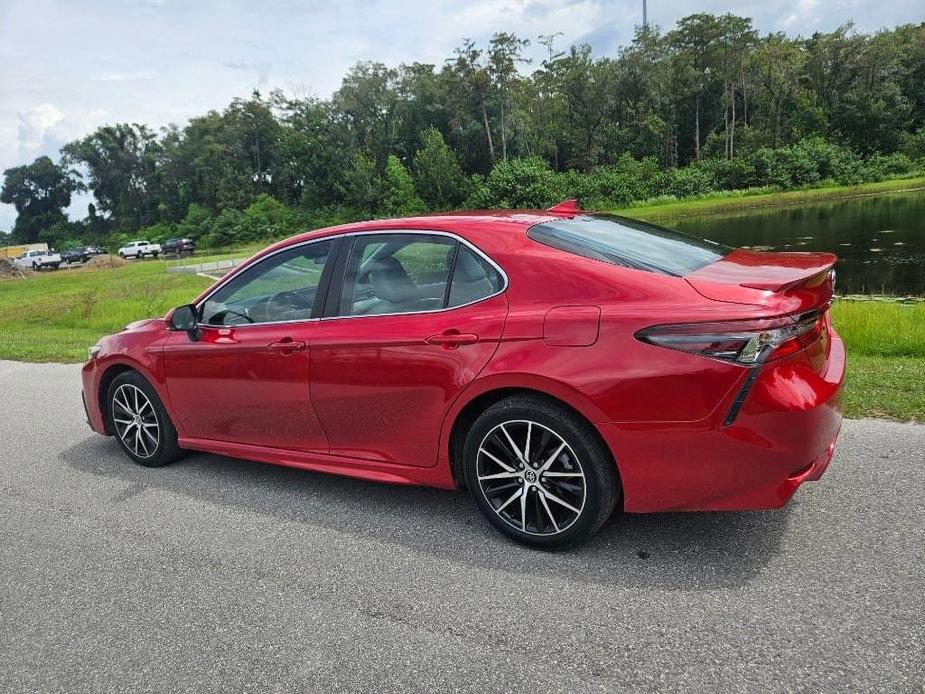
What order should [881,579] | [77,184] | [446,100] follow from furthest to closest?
[77,184]
[446,100]
[881,579]

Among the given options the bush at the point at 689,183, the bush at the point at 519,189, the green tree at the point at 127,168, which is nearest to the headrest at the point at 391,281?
the bush at the point at 519,189

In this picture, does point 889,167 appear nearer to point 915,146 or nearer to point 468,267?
point 915,146

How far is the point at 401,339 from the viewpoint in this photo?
11.5ft

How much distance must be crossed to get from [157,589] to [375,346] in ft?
5.17

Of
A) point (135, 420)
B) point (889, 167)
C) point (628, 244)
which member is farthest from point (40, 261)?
point (889, 167)

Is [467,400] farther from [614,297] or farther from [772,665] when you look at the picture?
[772,665]

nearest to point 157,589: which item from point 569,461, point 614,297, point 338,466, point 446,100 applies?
point 338,466

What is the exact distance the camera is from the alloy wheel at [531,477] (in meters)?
3.16

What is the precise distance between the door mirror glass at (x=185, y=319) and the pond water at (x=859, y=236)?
44.0 feet

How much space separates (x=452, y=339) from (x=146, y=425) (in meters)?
2.81

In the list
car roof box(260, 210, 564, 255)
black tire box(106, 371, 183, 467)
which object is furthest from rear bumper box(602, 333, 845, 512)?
→ black tire box(106, 371, 183, 467)

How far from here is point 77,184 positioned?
11281 centimetres

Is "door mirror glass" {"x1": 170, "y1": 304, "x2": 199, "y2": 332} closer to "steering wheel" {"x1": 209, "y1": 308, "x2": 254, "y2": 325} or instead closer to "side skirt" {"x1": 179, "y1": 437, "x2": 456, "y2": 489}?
"steering wheel" {"x1": 209, "y1": 308, "x2": 254, "y2": 325}

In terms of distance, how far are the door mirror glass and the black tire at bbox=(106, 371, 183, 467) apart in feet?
2.08
